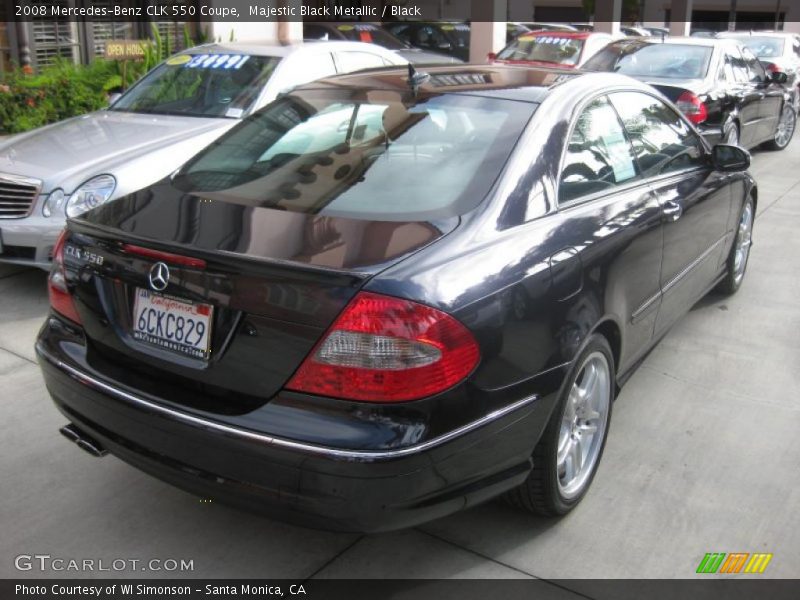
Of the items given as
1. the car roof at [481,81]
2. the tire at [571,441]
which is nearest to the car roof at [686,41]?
the car roof at [481,81]

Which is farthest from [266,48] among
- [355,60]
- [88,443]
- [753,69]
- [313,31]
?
[313,31]

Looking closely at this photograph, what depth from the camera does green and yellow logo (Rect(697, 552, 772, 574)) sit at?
2.99 m

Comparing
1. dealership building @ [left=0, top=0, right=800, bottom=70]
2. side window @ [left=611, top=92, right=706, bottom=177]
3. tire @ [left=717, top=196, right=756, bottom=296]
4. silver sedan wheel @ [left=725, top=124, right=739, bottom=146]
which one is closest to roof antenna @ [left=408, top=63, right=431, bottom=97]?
side window @ [left=611, top=92, right=706, bottom=177]

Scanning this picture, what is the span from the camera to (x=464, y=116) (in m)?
3.31

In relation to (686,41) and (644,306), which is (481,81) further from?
(686,41)

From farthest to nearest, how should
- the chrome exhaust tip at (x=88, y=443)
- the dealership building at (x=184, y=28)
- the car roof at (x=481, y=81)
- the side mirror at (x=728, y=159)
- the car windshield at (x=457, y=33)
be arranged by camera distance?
1. the car windshield at (x=457, y=33)
2. the dealership building at (x=184, y=28)
3. the side mirror at (x=728, y=159)
4. the car roof at (x=481, y=81)
5. the chrome exhaust tip at (x=88, y=443)

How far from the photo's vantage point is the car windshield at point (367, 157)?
294 centimetres

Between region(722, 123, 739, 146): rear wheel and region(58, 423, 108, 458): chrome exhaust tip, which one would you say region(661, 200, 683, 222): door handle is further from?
region(722, 123, 739, 146): rear wheel

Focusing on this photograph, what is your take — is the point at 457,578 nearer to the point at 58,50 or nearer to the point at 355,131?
the point at 355,131

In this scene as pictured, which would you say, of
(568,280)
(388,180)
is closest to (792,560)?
(568,280)

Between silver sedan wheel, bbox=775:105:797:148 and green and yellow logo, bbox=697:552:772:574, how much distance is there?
10147 millimetres

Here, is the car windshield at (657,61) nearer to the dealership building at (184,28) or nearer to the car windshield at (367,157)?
the dealership building at (184,28)

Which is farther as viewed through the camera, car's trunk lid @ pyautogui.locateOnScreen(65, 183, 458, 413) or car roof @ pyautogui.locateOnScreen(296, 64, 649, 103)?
car roof @ pyautogui.locateOnScreen(296, 64, 649, 103)

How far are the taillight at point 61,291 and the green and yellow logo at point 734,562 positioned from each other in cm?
234
